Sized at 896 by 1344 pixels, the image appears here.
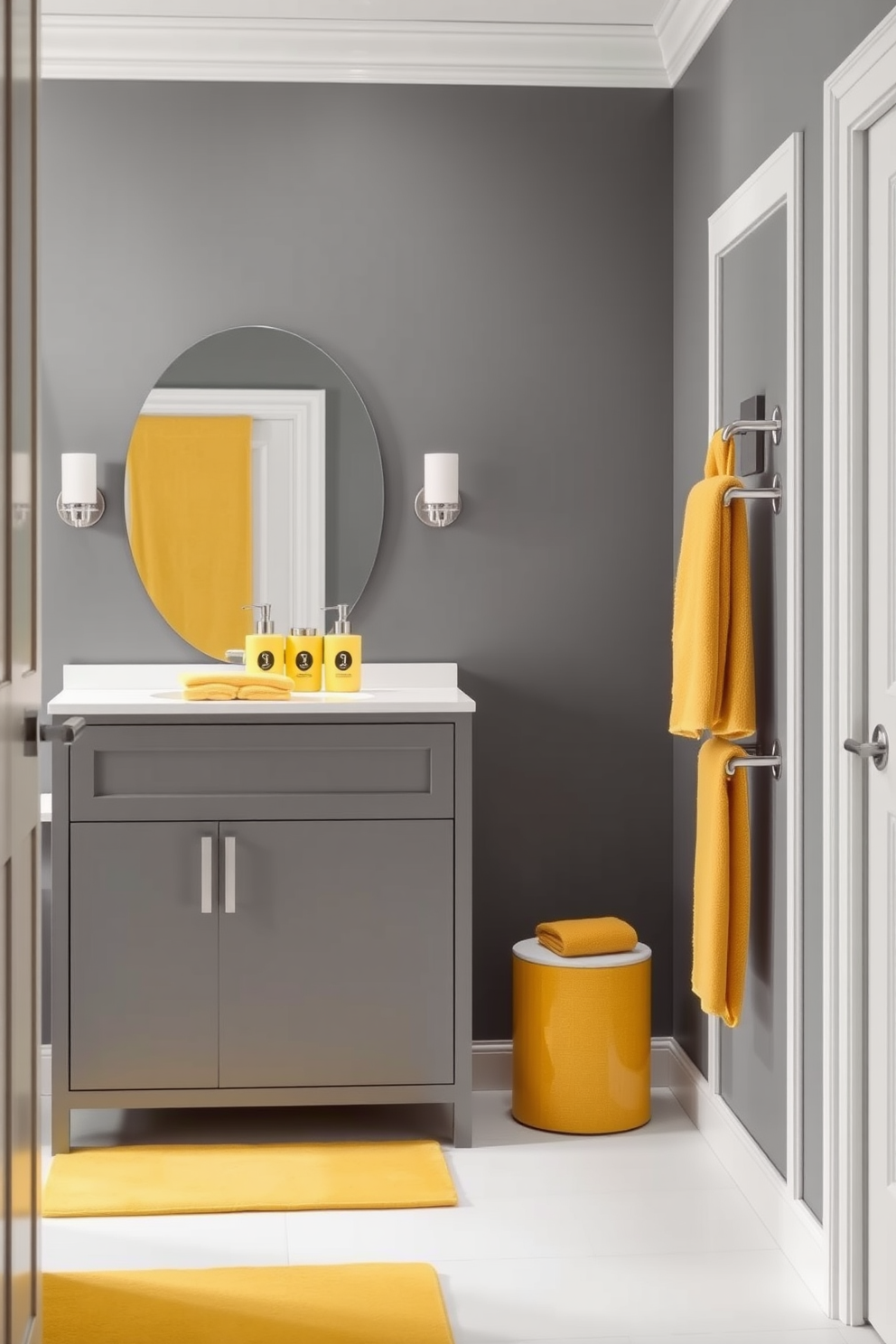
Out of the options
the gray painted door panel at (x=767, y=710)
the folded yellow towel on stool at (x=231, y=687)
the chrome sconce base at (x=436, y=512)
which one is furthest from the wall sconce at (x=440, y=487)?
the gray painted door panel at (x=767, y=710)

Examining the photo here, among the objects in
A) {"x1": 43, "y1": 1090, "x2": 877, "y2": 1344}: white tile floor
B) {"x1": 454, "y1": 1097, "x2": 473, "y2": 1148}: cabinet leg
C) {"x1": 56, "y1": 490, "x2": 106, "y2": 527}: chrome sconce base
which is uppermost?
{"x1": 56, "y1": 490, "x2": 106, "y2": 527}: chrome sconce base

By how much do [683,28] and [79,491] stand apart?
178cm

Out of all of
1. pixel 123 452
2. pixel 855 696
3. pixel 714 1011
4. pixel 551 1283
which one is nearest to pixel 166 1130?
pixel 551 1283

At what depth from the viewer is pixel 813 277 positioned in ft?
7.77

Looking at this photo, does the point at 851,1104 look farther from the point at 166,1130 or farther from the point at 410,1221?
the point at 166,1130

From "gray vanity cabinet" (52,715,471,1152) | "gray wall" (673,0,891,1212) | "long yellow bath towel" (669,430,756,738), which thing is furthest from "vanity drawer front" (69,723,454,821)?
"gray wall" (673,0,891,1212)

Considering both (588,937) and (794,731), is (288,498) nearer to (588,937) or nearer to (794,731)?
(588,937)

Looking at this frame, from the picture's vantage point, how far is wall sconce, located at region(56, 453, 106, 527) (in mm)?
3355

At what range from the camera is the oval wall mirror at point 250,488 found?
3.44m

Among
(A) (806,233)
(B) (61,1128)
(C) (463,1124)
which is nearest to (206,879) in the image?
(B) (61,1128)

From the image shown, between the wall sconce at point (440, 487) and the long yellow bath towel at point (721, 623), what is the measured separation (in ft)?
2.81

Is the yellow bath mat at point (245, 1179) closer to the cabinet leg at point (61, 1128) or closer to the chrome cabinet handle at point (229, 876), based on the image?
the cabinet leg at point (61, 1128)

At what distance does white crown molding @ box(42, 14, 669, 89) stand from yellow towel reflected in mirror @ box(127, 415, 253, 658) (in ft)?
2.79

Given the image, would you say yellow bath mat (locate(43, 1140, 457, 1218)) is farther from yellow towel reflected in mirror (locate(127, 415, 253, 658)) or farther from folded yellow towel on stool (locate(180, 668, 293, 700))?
yellow towel reflected in mirror (locate(127, 415, 253, 658))
